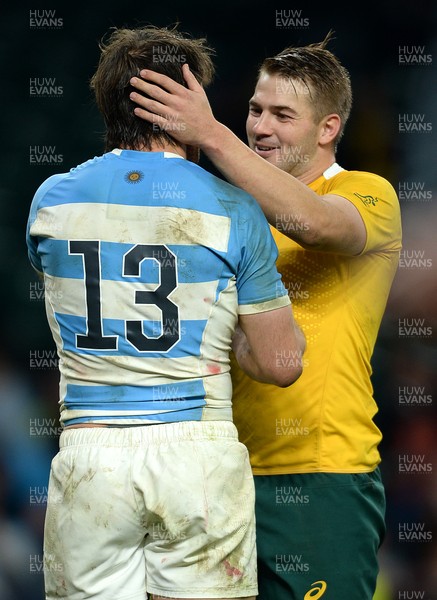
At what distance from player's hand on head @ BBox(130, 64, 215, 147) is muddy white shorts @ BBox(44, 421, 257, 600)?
0.75 metres

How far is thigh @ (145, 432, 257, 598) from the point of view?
2186 millimetres

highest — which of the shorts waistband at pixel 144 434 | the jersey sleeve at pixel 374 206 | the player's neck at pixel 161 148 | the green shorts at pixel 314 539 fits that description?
the player's neck at pixel 161 148

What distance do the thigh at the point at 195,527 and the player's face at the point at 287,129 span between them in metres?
1.44

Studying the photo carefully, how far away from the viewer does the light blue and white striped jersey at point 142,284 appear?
7.40 feet

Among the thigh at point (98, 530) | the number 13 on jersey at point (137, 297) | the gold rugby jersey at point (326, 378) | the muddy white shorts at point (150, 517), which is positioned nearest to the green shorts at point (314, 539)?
the gold rugby jersey at point (326, 378)

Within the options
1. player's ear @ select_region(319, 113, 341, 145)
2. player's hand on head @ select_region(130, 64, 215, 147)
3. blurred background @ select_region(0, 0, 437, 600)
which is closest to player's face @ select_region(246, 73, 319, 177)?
player's ear @ select_region(319, 113, 341, 145)

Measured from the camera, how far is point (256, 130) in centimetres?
Result: 342

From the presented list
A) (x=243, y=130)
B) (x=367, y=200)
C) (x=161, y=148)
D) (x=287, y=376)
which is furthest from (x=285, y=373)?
(x=243, y=130)

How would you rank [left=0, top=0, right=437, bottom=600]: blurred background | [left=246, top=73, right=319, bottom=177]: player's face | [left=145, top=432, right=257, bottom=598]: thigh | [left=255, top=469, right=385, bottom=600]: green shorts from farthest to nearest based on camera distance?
[left=0, top=0, right=437, bottom=600]: blurred background, [left=246, top=73, right=319, bottom=177]: player's face, [left=255, top=469, right=385, bottom=600]: green shorts, [left=145, top=432, right=257, bottom=598]: thigh

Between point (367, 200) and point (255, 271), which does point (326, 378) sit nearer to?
point (367, 200)

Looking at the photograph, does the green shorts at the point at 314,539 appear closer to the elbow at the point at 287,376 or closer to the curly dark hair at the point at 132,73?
the elbow at the point at 287,376

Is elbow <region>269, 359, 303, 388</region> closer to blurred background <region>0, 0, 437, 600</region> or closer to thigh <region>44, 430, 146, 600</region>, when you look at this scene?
thigh <region>44, 430, 146, 600</region>

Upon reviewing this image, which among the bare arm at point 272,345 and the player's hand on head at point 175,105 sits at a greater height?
the player's hand on head at point 175,105

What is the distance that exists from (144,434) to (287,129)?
1.57m
